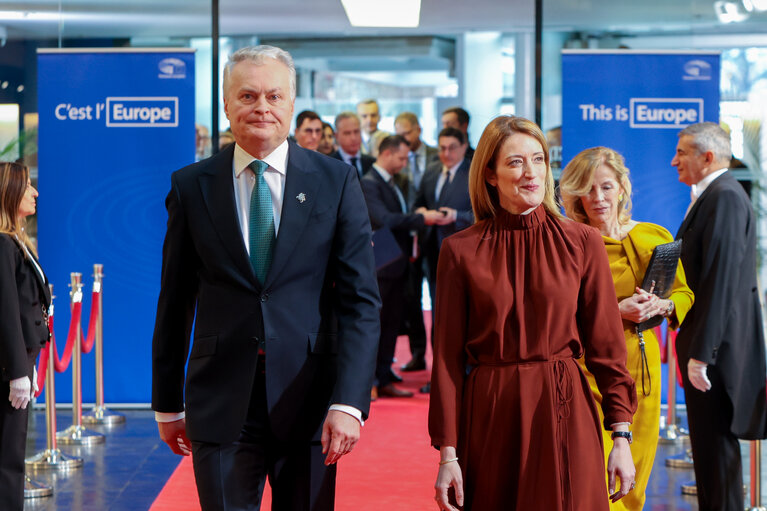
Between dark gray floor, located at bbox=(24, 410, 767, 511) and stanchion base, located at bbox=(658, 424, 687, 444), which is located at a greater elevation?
stanchion base, located at bbox=(658, 424, 687, 444)

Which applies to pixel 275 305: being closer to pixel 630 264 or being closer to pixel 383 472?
pixel 630 264

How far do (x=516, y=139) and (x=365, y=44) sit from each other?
827 centimetres

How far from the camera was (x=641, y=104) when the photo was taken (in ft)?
24.8

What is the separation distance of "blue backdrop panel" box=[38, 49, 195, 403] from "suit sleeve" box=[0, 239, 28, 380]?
3126mm

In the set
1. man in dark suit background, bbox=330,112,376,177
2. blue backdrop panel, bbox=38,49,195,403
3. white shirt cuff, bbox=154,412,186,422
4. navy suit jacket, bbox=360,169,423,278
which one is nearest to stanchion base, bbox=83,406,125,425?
blue backdrop panel, bbox=38,49,195,403

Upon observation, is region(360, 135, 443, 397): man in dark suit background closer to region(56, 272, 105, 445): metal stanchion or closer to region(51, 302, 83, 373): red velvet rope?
region(56, 272, 105, 445): metal stanchion

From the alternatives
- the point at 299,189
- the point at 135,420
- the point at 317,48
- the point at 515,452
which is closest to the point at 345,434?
the point at 515,452

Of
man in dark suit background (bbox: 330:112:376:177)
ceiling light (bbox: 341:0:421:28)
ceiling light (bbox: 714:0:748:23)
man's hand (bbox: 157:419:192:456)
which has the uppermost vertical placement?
ceiling light (bbox: 341:0:421:28)

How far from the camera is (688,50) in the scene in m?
7.56

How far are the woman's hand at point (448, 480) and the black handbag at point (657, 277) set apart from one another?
52.0 inches

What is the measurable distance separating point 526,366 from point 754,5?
23.4 feet

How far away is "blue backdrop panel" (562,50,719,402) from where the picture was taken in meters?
7.54

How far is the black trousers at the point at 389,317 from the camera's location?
7.83 metres

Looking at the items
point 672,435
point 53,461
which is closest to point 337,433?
point 53,461
